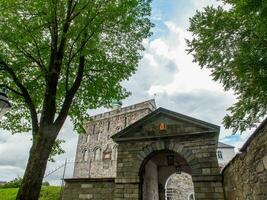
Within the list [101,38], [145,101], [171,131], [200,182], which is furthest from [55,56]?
[145,101]

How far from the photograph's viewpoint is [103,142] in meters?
37.4

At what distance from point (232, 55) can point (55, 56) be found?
7.34 metres

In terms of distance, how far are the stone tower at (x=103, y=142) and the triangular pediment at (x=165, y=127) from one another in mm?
21168

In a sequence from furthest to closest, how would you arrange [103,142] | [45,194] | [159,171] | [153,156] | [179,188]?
[103,142] → [179,188] → [45,194] → [159,171] → [153,156]

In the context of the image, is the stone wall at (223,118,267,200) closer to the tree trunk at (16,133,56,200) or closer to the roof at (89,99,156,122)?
the tree trunk at (16,133,56,200)

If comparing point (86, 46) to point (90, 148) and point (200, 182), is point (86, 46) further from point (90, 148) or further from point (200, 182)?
point (90, 148)

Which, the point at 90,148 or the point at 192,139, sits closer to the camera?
the point at 192,139

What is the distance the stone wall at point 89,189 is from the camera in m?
10.6

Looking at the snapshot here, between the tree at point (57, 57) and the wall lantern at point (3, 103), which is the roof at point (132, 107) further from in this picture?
the wall lantern at point (3, 103)

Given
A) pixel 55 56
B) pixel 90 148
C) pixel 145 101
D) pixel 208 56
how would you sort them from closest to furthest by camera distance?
pixel 55 56 < pixel 208 56 < pixel 145 101 < pixel 90 148

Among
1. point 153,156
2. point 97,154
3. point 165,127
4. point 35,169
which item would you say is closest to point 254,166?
point 35,169

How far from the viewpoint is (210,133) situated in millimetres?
9953

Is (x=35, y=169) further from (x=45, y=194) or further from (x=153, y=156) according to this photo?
(x=45, y=194)

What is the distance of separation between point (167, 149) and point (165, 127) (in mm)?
1110
